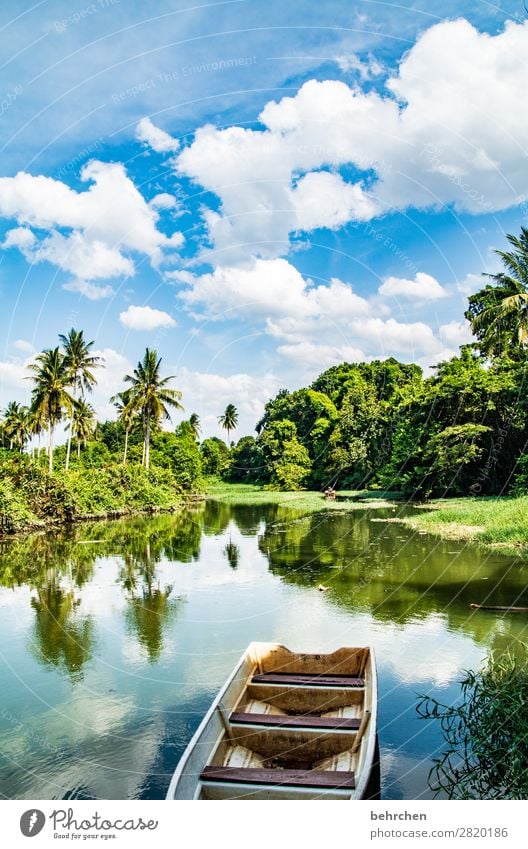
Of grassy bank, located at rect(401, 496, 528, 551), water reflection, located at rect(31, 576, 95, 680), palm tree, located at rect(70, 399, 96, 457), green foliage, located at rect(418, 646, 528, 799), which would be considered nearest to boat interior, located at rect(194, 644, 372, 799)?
green foliage, located at rect(418, 646, 528, 799)

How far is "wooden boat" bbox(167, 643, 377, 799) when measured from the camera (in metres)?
4.13

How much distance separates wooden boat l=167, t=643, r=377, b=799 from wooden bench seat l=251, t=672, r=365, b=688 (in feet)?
0.04

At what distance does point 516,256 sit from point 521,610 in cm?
1364

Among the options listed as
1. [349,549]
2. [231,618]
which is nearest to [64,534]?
[349,549]

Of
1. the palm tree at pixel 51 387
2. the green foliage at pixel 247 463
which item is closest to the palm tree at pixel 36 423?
the palm tree at pixel 51 387

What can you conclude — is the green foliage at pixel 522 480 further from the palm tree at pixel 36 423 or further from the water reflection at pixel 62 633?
the palm tree at pixel 36 423

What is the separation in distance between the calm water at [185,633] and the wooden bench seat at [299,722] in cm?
49

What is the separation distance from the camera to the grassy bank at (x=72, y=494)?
23.0 m

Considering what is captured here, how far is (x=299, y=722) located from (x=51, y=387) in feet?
86.6

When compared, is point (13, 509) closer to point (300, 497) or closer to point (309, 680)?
point (309, 680)

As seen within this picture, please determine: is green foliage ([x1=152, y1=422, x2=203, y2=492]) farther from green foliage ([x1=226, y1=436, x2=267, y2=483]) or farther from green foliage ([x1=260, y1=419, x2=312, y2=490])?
green foliage ([x1=226, y1=436, x2=267, y2=483])

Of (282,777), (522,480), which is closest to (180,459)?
(522,480)

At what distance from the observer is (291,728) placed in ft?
16.9
